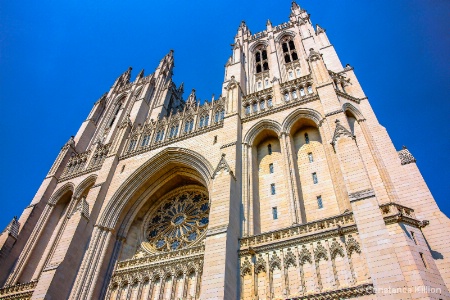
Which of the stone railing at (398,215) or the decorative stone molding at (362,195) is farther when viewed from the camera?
the decorative stone molding at (362,195)

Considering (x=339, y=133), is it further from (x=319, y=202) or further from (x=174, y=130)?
(x=174, y=130)

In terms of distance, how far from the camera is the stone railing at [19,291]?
15852mm

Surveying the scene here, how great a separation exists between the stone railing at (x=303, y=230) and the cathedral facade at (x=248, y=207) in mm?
49

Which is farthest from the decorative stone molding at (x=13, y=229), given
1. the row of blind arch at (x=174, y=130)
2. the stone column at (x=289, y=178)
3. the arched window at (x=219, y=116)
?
the stone column at (x=289, y=178)

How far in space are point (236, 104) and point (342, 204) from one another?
356 inches

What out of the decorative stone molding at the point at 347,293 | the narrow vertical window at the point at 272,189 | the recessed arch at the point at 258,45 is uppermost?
the recessed arch at the point at 258,45

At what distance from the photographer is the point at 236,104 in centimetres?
1992

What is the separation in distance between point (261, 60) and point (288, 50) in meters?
2.10

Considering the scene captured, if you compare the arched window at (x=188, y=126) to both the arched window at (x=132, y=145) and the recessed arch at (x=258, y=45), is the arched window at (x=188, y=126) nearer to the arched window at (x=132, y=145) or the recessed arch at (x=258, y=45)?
the arched window at (x=132, y=145)

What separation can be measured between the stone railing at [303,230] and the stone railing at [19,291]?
1019 cm

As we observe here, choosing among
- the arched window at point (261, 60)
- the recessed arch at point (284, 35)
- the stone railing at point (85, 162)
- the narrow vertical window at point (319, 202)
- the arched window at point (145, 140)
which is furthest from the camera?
the recessed arch at point (284, 35)

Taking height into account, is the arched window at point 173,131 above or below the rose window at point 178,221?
above

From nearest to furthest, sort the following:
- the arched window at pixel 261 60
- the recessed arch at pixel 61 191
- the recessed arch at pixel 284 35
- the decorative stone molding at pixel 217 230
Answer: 1. the decorative stone molding at pixel 217 230
2. the recessed arch at pixel 61 191
3. the arched window at pixel 261 60
4. the recessed arch at pixel 284 35

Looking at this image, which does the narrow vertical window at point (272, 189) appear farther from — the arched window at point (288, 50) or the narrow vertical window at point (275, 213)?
the arched window at point (288, 50)
